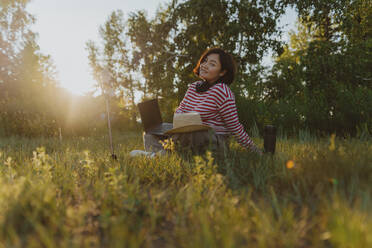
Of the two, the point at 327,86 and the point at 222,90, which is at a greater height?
the point at 327,86

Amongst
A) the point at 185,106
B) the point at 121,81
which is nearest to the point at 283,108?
the point at 185,106

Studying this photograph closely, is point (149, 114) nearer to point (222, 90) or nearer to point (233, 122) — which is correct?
point (222, 90)

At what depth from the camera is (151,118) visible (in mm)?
3945

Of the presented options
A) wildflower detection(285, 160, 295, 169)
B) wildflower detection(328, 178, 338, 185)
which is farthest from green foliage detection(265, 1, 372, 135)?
wildflower detection(328, 178, 338, 185)

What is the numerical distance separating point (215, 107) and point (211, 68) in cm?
68

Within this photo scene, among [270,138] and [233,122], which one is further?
[233,122]

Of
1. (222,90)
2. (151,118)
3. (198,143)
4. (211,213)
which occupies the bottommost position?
(211,213)

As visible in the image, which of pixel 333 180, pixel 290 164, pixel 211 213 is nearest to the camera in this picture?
pixel 211 213

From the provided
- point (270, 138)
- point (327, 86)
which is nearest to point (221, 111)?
point (270, 138)

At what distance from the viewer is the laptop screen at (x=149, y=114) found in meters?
3.83

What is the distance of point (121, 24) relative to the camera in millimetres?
16406

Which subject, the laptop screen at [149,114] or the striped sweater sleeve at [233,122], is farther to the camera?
the laptop screen at [149,114]

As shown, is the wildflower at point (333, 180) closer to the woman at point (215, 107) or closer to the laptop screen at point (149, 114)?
the woman at point (215, 107)

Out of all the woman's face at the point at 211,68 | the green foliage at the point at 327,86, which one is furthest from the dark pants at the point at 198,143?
the green foliage at the point at 327,86
